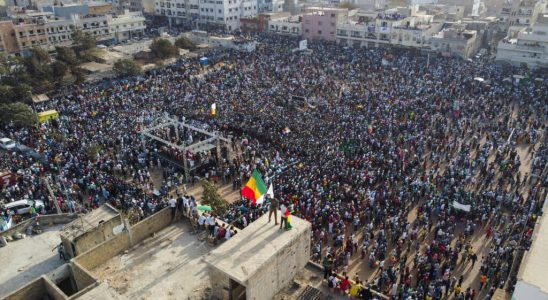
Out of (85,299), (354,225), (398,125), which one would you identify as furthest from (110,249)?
(398,125)

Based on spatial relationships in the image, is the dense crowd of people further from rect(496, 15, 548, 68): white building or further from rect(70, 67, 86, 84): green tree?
rect(496, 15, 548, 68): white building

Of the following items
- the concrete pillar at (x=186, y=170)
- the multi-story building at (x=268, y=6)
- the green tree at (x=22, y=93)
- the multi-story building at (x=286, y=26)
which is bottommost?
the concrete pillar at (x=186, y=170)

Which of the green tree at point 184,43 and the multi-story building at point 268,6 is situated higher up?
the multi-story building at point 268,6

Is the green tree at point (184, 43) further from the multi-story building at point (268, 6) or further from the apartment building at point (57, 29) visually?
the multi-story building at point (268, 6)

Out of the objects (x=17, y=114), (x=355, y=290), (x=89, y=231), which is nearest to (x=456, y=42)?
(x=355, y=290)

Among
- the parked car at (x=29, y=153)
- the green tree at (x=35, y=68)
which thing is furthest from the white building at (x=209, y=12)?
the parked car at (x=29, y=153)

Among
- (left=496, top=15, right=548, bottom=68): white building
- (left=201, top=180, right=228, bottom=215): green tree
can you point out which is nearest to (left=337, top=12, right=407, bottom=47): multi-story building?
(left=496, top=15, right=548, bottom=68): white building

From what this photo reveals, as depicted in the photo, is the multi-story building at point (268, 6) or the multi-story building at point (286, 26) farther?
the multi-story building at point (268, 6)

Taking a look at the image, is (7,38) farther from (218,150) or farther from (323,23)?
(323,23)
